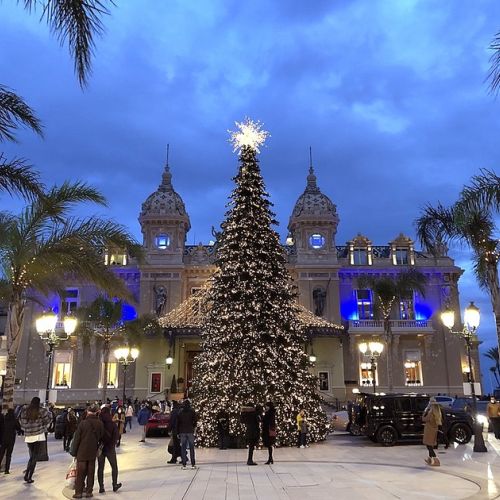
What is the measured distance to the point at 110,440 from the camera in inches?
409

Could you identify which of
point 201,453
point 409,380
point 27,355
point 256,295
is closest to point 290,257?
Result: point 409,380

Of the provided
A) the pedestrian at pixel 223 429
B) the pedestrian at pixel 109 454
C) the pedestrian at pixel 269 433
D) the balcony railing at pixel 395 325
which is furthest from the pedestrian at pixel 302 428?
the balcony railing at pixel 395 325

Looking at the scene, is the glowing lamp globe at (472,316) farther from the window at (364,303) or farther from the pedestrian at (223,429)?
the window at (364,303)

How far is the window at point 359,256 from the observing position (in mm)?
43344

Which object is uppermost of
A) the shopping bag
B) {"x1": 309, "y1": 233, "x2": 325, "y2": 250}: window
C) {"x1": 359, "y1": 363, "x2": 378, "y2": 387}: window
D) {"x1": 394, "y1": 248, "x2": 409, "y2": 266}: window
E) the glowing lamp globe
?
{"x1": 309, "y1": 233, "x2": 325, "y2": 250}: window

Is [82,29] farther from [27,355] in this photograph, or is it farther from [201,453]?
[27,355]

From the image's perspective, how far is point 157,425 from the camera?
74.0 ft

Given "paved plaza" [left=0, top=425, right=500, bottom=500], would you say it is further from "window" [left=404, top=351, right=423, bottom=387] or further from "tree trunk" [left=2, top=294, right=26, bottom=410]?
"window" [left=404, top=351, right=423, bottom=387]

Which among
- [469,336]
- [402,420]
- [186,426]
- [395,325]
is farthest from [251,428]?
[395,325]

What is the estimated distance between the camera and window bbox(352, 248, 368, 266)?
142ft

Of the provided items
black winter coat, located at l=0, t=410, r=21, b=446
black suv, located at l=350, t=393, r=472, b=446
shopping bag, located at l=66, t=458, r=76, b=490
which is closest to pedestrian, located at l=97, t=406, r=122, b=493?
shopping bag, located at l=66, t=458, r=76, b=490

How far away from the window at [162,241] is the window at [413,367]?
69.6 feet

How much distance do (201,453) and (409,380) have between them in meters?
28.3

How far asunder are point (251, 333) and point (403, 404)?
6.03 m
